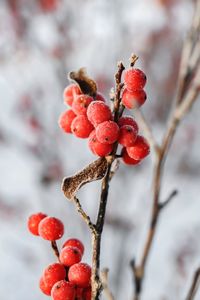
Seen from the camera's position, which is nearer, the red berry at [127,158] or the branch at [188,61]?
the red berry at [127,158]

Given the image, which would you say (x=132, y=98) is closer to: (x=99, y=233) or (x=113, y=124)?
(x=113, y=124)

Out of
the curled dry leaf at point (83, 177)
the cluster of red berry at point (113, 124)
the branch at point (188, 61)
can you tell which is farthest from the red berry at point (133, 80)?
the branch at point (188, 61)

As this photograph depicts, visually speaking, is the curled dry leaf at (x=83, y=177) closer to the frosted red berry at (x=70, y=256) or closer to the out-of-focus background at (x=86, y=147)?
the frosted red berry at (x=70, y=256)

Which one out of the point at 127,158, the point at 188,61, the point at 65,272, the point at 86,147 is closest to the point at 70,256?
the point at 65,272

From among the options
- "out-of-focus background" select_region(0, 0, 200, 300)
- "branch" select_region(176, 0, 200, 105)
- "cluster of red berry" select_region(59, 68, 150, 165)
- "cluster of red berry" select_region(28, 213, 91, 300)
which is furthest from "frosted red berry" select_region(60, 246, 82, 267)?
"out-of-focus background" select_region(0, 0, 200, 300)

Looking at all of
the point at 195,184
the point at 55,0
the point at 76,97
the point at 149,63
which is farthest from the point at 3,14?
the point at 195,184

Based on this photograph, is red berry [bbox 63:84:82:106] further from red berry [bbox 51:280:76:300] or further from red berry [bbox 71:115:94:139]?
red berry [bbox 51:280:76:300]

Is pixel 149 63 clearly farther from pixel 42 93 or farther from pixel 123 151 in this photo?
pixel 123 151
